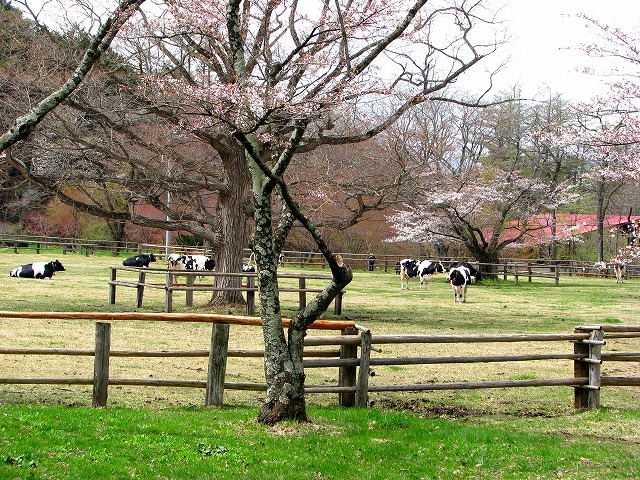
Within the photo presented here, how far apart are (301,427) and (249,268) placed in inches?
968

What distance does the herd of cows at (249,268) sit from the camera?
27.3 meters

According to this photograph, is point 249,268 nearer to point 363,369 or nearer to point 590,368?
point 590,368

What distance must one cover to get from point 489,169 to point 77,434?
132 feet

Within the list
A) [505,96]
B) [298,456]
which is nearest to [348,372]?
[298,456]

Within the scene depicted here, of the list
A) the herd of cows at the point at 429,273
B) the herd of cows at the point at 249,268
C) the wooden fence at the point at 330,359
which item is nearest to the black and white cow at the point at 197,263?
the herd of cows at the point at 249,268

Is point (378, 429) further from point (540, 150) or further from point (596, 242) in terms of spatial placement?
point (596, 242)

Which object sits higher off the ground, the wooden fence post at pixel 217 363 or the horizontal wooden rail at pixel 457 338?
the horizontal wooden rail at pixel 457 338

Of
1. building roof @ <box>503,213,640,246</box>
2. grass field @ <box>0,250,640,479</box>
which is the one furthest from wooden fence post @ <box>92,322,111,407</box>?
building roof @ <box>503,213,640,246</box>

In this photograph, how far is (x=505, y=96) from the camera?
159ft

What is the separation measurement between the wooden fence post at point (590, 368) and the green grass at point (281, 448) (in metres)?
1.78

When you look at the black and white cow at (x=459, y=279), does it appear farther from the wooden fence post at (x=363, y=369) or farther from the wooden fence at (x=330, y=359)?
the wooden fence post at (x=363, y=369)

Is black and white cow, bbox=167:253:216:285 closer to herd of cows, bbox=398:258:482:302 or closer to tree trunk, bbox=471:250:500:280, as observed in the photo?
herd of cows, bbox=398:258:482:302

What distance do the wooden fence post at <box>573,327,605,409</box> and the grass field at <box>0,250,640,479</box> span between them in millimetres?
236

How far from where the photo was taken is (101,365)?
8.37 m
